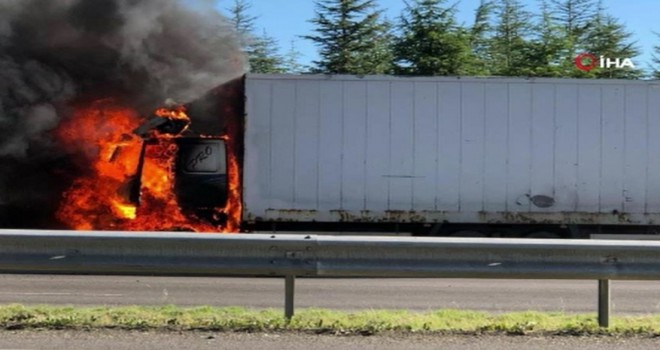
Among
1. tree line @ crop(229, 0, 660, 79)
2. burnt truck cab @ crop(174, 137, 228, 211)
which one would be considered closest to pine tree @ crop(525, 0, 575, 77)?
tree line @ crop(229, 0, 660, 79)

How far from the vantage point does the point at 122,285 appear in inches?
422

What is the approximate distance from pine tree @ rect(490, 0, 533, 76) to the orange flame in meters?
18.2

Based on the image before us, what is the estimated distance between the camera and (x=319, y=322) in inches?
272

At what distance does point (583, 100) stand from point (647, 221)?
244 cm

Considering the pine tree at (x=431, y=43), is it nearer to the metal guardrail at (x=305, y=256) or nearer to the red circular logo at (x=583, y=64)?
the red circular logo at (x=583, y=64)

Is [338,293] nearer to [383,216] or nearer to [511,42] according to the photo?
[383,216]

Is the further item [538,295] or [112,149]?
[112,149]

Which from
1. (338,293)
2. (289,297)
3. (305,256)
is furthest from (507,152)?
(289,297)

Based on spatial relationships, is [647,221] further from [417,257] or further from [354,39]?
[354,39]

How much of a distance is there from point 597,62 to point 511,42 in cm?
633

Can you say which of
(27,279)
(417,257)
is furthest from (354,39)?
(417,257)

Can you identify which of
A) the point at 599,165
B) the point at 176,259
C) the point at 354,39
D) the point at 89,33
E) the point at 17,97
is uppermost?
the point at 354,39

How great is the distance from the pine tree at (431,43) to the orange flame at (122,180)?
50.7 ft

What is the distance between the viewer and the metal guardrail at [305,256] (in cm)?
697
